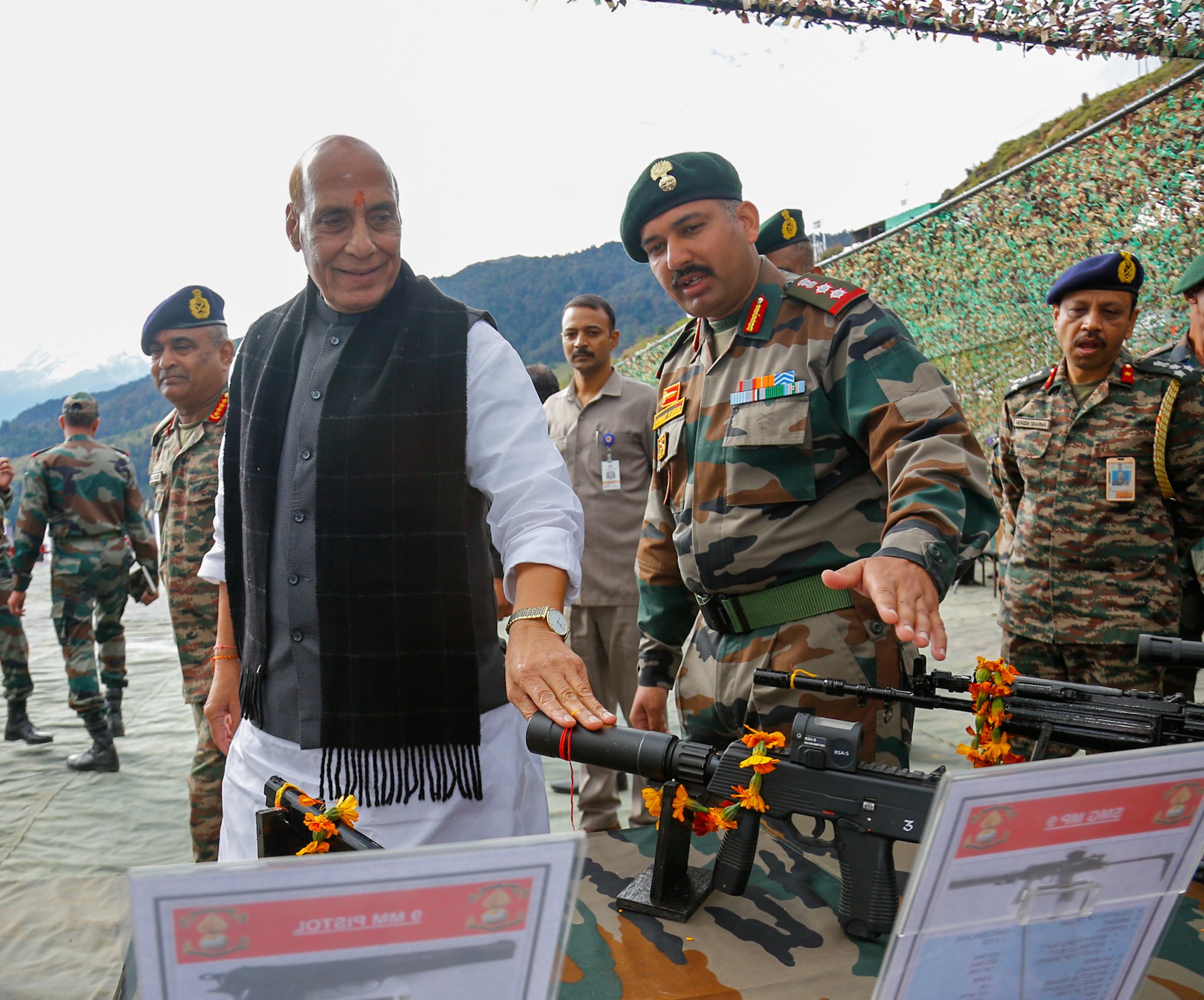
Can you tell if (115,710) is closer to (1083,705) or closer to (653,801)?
(653,801)

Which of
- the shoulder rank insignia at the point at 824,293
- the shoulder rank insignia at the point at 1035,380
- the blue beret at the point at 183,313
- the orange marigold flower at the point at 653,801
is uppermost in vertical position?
the blue beret at the point at 183,313

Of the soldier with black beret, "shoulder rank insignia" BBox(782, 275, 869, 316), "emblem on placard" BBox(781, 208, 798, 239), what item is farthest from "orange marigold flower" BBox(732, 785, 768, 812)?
"emblem on placard" BBox(781, 208, 798, 239)

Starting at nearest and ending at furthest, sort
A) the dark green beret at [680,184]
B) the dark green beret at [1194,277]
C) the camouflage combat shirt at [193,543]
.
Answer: the dark green beret at [680,184] < the dark green beret at [1194,277] < the camouflage combat shirt at [193,543]

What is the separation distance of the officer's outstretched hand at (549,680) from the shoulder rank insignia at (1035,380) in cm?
250

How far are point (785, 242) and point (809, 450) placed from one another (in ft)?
7.31

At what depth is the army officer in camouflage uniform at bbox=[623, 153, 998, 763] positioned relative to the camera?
1619mm

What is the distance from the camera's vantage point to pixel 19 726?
514cm

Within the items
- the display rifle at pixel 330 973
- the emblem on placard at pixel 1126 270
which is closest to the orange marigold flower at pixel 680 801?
the display rifle at pixel 330 973

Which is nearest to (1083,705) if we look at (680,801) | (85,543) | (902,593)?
(902,593)

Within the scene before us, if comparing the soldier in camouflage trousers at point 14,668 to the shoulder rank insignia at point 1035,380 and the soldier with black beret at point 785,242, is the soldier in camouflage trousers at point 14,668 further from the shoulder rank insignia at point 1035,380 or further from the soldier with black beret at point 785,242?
the shoulder rank insignia at point 1035,380

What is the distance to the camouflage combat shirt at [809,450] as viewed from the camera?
5.11 ft

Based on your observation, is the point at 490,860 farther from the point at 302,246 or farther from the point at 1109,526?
the point at 1109,526

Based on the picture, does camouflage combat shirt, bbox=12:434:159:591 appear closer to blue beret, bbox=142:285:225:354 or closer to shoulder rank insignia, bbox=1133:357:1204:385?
blue beret, bbox=142:285:225:354

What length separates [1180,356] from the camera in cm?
327
